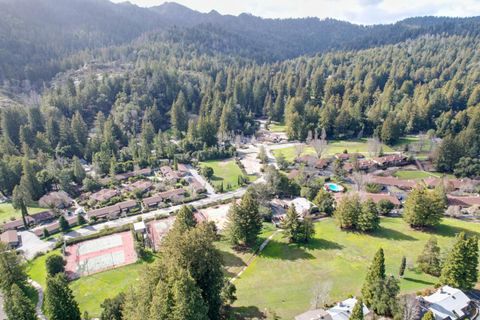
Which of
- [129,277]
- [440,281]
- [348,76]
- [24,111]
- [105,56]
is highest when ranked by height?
[105,56]

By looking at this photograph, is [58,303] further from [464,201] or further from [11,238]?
[464,201]

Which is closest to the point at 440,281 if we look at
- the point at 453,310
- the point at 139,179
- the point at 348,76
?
the point at 453,310

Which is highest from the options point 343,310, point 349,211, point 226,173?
point 349,211

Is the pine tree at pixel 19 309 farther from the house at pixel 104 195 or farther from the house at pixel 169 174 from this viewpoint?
the house at pixel 169 174

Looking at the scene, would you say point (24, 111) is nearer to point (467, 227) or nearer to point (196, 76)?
point (196, 76)

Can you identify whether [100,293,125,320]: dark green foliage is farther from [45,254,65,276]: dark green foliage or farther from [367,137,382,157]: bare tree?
[367,137,382,157]: bare tree

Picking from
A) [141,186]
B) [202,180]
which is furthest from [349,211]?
[141,186]
